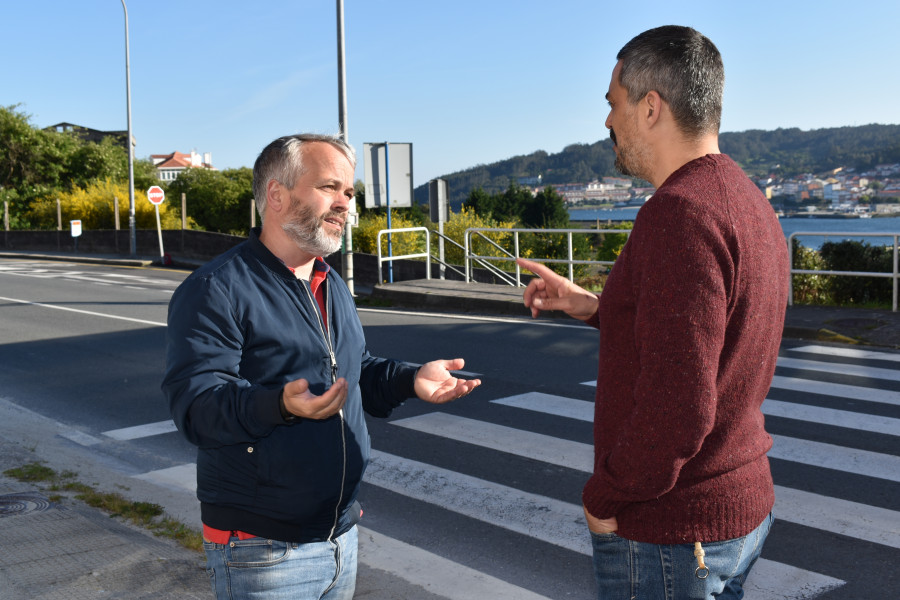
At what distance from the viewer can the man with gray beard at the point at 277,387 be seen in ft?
6.73

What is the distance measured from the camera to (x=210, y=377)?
2041 millimetres

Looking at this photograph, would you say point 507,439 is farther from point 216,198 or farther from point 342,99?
point 216,198

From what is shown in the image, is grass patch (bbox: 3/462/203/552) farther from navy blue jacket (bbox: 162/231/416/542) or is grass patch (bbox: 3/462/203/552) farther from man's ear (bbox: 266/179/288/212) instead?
man's ear (bbox: 266/179/288/212)

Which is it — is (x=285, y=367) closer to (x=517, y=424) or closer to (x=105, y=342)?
(x=517, y=424)

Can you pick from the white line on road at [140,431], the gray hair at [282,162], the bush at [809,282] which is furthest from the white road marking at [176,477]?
the bush at [809,282]

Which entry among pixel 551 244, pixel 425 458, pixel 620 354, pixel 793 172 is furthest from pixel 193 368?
pixel 793 172

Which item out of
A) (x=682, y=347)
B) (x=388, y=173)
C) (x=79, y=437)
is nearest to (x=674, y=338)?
(x=682, y=347)

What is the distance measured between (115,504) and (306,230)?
3.10 meters

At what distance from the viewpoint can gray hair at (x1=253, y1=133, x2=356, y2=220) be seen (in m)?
2.35

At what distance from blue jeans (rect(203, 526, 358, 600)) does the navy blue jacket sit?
1.5 inches

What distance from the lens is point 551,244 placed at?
33812mm

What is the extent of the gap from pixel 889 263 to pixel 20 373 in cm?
1189

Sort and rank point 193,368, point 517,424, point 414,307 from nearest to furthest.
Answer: point 193,368
point 517,424
point 414,307

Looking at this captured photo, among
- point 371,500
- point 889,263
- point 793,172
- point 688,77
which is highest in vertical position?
point 793,172
